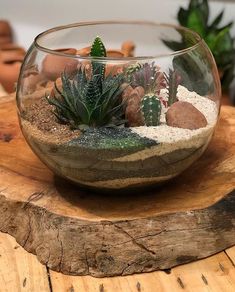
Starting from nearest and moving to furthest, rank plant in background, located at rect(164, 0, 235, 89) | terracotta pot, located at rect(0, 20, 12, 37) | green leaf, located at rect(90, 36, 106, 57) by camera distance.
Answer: green leaf, located at rect(90, 36, 106, 57), plant in background, located at rect(164, 0, 235, 89), terracotta pot, located at rect(0, 20, 12, 37)

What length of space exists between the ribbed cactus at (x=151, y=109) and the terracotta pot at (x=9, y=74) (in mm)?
1292

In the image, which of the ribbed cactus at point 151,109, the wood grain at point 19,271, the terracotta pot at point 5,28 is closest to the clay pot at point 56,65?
the ribbed cactus at point 151,109

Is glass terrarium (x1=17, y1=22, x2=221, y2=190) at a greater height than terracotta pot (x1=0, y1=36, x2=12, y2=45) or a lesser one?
greater

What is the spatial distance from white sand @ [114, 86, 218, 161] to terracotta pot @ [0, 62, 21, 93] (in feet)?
4.13

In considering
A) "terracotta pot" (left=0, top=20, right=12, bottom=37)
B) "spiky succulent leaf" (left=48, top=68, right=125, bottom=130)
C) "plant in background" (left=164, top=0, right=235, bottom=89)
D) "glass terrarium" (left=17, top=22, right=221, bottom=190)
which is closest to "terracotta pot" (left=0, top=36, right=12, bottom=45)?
"terracotta pot" (left=0, top=20, right=12, bottom=37)

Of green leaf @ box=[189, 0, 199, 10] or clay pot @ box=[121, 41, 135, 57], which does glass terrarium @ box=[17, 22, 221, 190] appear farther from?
green leaf @ box=[189, 0, 199, 10]

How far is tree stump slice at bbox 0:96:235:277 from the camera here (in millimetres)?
884

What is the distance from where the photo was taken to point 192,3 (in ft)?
6.91

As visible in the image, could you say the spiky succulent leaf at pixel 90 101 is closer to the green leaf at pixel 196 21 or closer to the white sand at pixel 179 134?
the white sand at pixel 179 134

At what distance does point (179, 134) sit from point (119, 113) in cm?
10

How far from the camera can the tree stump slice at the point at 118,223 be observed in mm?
884

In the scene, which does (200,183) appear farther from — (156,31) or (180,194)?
(156,31)

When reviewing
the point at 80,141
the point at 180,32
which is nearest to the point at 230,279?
the point at 80,141

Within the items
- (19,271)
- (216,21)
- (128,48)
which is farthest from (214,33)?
(19,271)
